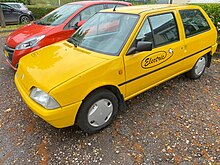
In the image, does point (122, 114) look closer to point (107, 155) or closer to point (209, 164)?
point (107, 155)

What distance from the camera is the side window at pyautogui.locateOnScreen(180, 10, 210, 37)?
3.68 meters

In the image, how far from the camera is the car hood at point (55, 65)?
8.06 ft

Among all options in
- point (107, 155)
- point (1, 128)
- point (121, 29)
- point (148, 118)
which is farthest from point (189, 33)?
point (1, 128)

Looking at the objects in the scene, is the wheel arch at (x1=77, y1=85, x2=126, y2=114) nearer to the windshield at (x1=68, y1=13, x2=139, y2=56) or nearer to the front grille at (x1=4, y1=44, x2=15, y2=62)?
the windshield at (x1=68, y1=13, x2=139, y2=56)

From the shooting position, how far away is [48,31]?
4594mm

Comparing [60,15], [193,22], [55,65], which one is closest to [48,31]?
[60,15]

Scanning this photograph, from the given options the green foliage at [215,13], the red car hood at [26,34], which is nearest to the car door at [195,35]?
the green foliage at [215,13]

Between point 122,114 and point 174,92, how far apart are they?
1281 millimetres

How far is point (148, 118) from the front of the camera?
323cm

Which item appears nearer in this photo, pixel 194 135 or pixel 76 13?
pixel 194 135

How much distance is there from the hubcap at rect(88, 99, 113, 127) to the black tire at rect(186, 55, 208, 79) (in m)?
2.23

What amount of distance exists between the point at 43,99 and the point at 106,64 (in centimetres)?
91

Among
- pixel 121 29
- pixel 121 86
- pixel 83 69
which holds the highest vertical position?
pixel 121 29

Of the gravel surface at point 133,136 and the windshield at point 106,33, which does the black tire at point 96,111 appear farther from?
the windshield at point 106,33
